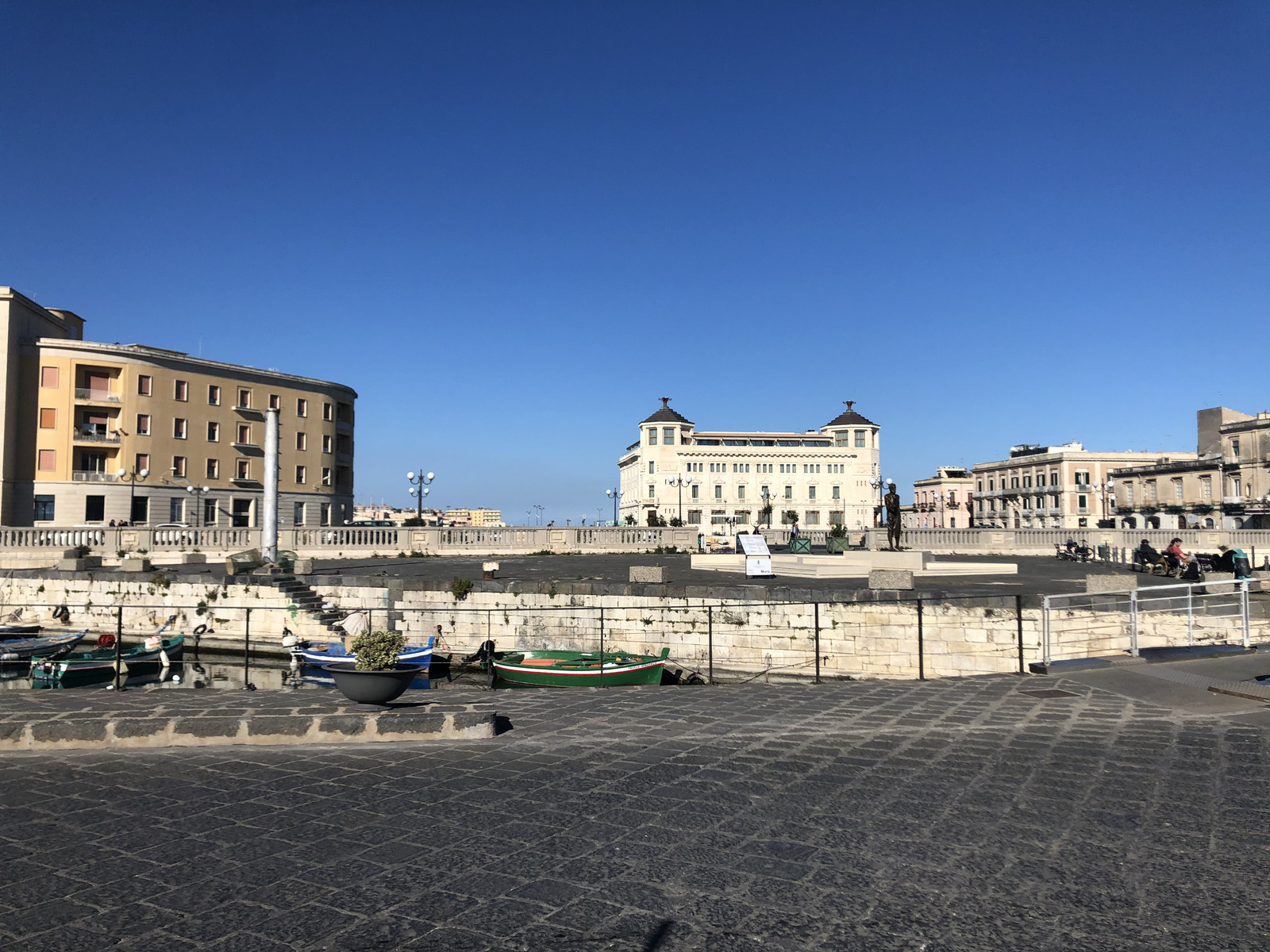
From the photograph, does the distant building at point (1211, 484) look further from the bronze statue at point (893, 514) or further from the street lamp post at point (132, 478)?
the street lamp post at point (132, 478)

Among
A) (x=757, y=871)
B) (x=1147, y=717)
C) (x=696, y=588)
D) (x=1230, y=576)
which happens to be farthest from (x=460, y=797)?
(x=1230, y=576)

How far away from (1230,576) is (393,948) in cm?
2393

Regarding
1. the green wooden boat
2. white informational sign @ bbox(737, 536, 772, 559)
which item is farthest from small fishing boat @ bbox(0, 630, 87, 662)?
white informational sign @ bbox(737, 536, 772, 559)

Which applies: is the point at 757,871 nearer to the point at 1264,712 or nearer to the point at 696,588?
the point at 1264,712

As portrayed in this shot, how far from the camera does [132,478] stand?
49.1m

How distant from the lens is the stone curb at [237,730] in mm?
6914

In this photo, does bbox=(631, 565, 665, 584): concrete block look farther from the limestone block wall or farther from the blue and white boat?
the blue and white boat

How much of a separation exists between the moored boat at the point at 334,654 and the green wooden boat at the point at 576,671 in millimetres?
1800

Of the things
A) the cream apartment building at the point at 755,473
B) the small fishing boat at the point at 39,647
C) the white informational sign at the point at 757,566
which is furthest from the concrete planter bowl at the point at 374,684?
the cream apartment building at the point at 755,473

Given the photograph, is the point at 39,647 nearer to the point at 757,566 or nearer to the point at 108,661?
the point at 108,661

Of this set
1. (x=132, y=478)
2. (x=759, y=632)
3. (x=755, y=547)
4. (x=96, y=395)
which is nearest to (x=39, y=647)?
(x=759, y=632)

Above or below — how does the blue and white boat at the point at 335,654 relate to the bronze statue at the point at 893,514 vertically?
below

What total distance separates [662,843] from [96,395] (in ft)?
189

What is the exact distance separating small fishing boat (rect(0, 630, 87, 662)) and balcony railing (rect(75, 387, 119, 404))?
1406 inches
